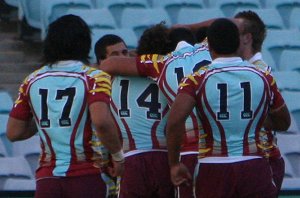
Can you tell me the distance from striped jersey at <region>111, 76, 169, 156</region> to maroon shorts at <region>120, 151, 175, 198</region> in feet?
0.25

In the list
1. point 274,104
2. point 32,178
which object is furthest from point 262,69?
point 32,178

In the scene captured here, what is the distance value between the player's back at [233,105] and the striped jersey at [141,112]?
721mm

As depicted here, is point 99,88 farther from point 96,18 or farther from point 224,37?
point 96,18

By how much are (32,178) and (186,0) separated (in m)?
3.93

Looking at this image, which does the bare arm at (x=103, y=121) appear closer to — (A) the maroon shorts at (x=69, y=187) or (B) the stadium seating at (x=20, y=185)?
(A) the maroon shorts at (x=69, y=187)

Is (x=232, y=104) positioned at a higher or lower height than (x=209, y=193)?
higher

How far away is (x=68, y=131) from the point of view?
16.1 ft

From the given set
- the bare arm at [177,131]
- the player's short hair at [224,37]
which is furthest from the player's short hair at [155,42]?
the bare arm at [177,131]

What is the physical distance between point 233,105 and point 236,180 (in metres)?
0.38

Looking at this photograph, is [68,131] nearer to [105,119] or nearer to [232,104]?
[105,119]

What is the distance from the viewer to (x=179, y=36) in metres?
5.90

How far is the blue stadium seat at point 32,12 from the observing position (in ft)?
34.5

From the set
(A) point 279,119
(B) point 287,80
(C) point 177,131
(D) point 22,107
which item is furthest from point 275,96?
(B) point 287,80

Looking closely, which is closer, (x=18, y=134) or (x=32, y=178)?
(x=18, y=134)
